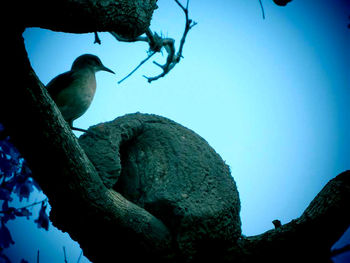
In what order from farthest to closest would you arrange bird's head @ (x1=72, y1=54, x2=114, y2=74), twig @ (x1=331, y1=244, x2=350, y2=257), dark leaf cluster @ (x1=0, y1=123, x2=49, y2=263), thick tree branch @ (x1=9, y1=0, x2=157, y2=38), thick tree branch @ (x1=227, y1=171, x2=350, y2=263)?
bird's head @ (x1=72, y1=54, x2=114, y2=74) → dark leaf cluster @ (x1=0, y1=123, x2=49, y2=263) → thick tree branch @ (x1=227, y1=171, x2=350, y2=263) → twig @ (x1=331, y1=244, x2=350, y2=257) → thick tree branch @ (x1=9, y1=0, x2=157, y2=38)

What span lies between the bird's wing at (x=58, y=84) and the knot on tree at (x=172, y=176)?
48.5 inches

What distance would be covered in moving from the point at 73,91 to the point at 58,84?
30 cm

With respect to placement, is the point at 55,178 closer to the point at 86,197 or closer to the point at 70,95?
the point at 86,197

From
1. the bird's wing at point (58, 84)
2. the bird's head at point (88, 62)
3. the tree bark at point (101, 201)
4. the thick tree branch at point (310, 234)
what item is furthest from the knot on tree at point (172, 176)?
the bird's head at point (88, 62)

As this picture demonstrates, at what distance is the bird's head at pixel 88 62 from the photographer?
3.66 m

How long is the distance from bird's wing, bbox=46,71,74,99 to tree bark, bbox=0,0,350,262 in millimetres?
1777

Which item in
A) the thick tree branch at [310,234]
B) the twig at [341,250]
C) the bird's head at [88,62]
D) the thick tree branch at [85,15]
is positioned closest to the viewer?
the thick tree branch at [85,15]

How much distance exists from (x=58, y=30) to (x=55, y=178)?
77 centimetres

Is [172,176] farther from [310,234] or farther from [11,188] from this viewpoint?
[11,188]

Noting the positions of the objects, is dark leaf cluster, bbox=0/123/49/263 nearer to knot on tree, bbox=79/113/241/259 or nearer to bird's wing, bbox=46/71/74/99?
bird's wing, bbox=46/71/74/99

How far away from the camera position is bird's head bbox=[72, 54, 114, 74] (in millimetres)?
3657

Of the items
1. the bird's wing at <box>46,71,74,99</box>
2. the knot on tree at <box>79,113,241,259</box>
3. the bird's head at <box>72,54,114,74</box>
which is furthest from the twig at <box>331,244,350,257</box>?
the bird's head at <box>72,54,114,74</box>

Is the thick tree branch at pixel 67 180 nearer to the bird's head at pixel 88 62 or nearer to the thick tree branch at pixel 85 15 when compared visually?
the thick tree branch at pixel 85 15

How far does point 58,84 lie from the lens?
10.6 feet
